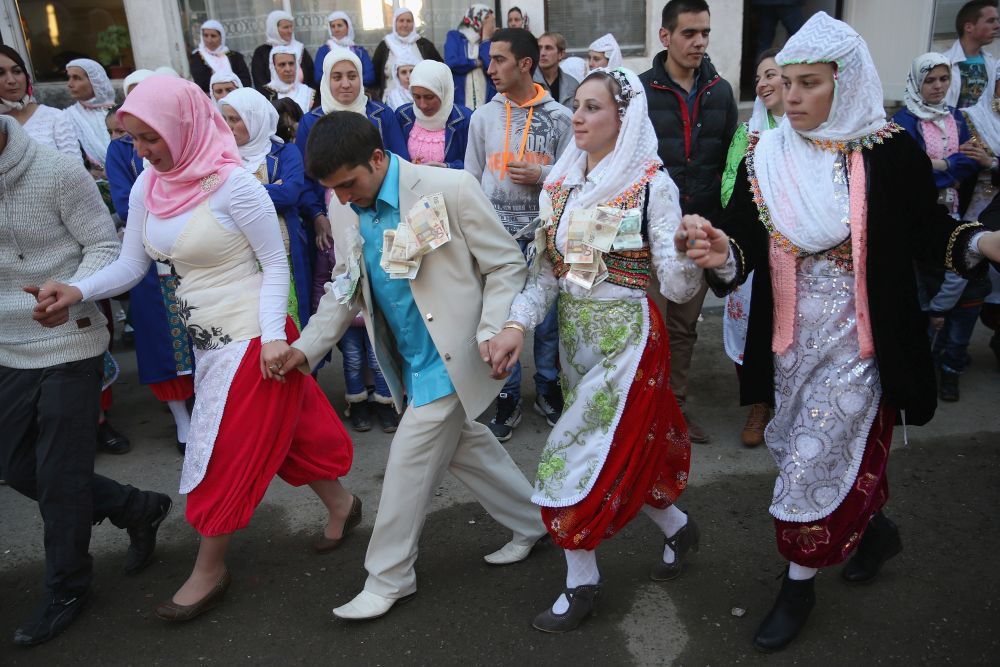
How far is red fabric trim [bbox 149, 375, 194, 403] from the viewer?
14.9 feet

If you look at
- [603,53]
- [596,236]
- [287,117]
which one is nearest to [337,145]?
[596,236]

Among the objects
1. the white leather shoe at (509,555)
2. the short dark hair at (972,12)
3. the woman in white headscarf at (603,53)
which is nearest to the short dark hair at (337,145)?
the white leather shoe at (509,555)

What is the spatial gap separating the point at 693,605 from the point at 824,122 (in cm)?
182

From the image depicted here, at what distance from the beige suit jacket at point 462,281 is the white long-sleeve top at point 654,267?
71 millimetres

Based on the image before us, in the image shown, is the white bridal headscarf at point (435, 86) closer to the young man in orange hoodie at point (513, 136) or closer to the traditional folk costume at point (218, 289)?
the young man in orange hoodie at point (513, 136)

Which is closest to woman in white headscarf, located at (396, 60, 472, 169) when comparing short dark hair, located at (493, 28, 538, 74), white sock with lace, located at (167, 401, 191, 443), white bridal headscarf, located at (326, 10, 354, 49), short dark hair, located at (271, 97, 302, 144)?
short dark hair, located at (493, 28, 538, 74)

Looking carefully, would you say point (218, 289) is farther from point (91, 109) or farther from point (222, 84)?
point (91, 109)

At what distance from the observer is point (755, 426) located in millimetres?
4312

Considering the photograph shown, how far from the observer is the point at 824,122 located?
253 centimetres

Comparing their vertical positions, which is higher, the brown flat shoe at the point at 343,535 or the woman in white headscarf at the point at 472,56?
the woman in white headscarf at the point at 472,56

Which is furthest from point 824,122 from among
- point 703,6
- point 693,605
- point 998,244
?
point 703,6

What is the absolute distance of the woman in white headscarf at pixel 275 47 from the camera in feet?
27.8

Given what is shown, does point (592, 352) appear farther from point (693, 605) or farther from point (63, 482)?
point (63, 482)

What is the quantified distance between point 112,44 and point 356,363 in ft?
21.9
